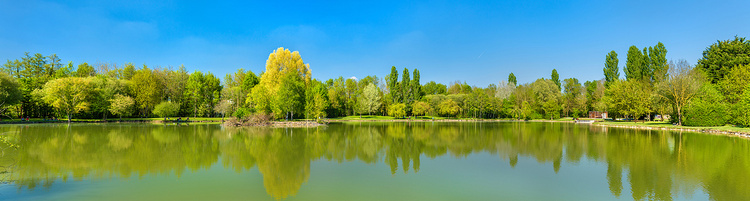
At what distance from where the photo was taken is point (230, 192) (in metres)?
7.18

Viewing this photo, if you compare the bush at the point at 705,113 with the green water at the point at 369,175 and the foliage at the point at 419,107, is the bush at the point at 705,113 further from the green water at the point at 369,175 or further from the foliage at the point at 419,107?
the foliage at the point at 419,107

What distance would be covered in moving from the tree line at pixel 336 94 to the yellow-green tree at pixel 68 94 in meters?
0.10

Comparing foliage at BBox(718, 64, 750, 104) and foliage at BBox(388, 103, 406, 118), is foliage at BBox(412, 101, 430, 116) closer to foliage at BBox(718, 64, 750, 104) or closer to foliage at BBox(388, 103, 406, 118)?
foliage at BBox(388, 103, 406, 118)

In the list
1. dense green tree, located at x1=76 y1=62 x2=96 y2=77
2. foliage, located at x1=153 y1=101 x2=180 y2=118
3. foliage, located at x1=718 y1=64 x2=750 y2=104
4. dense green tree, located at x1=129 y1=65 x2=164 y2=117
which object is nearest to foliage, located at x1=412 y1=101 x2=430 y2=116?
foliage, located at x1=718 y1=64 x2=750 y2=104

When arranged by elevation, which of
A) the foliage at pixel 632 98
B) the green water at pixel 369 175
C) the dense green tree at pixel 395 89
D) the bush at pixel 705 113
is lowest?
the green water at pixel 369 175

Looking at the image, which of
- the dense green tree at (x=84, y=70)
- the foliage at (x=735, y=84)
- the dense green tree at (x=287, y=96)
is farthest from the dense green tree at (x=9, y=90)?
the foliage at (x=735, y=84)

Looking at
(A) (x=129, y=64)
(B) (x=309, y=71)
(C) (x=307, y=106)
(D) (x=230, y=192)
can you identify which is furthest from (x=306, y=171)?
(A) (x=129, y=64)

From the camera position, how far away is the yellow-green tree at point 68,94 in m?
37.1

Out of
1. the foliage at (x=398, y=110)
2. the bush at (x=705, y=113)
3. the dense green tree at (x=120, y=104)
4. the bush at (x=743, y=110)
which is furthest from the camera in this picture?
the foliage at (x=398, y=110)

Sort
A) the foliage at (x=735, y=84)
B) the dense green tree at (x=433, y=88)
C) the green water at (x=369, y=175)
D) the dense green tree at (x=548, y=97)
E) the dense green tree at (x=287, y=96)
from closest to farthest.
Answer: the green water at (x=369, y=175)
the foliage at (x=735, y=84)
the dense green tree at (x=287, y=96)
the dense green tree at (x=548, y=97)
the dense green tree at (x=433, y=88)

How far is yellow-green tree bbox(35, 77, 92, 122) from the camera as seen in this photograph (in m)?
37.1

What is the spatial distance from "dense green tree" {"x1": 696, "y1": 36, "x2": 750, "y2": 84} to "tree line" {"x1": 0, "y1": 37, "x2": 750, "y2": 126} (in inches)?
3.9

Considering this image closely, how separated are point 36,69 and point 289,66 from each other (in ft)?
115

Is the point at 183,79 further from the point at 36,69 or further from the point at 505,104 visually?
the point at 505,104
